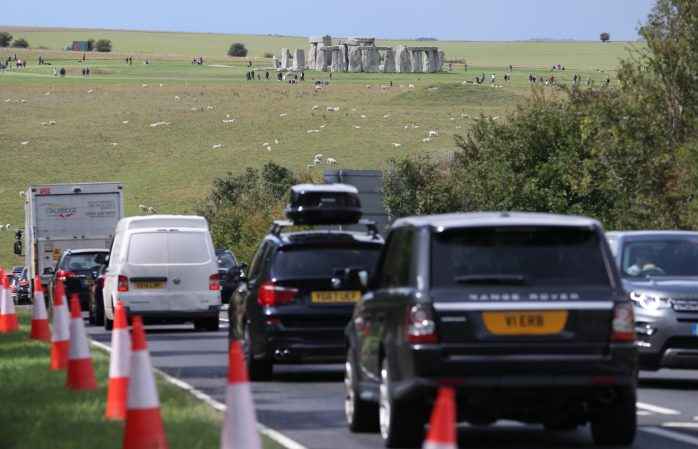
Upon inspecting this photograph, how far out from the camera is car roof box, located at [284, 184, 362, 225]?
23.5m

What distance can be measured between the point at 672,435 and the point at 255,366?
20.1 ft

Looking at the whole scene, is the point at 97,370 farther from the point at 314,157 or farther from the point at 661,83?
the point at 314,157

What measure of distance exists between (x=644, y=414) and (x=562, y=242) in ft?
12.4

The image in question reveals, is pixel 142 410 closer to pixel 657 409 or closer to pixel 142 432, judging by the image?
pixel 142 432

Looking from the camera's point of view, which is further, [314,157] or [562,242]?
[314,157]

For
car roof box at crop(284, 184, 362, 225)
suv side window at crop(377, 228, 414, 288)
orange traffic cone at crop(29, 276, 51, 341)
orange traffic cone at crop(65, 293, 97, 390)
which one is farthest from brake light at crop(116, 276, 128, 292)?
suv side window at crop(377, 228, 414, 288)

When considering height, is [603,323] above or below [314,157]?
above

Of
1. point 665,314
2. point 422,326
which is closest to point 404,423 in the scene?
point 422,326

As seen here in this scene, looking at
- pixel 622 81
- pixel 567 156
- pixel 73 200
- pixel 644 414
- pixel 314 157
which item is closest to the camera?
pixel 644 414

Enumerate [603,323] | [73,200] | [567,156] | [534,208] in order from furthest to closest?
[534,208] → [567,156] → [73,200] → [603,323]

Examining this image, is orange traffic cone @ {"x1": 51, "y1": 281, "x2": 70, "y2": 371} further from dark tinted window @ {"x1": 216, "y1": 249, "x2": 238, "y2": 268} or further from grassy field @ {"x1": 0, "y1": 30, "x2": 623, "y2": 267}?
grassy field @ {"x1": 0, "y1": 30, "x2": 623, "y2": 267}

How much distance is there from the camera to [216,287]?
28297mm

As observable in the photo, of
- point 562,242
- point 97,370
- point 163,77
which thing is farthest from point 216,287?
point 163,77

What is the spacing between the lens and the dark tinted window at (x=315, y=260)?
17.8m
